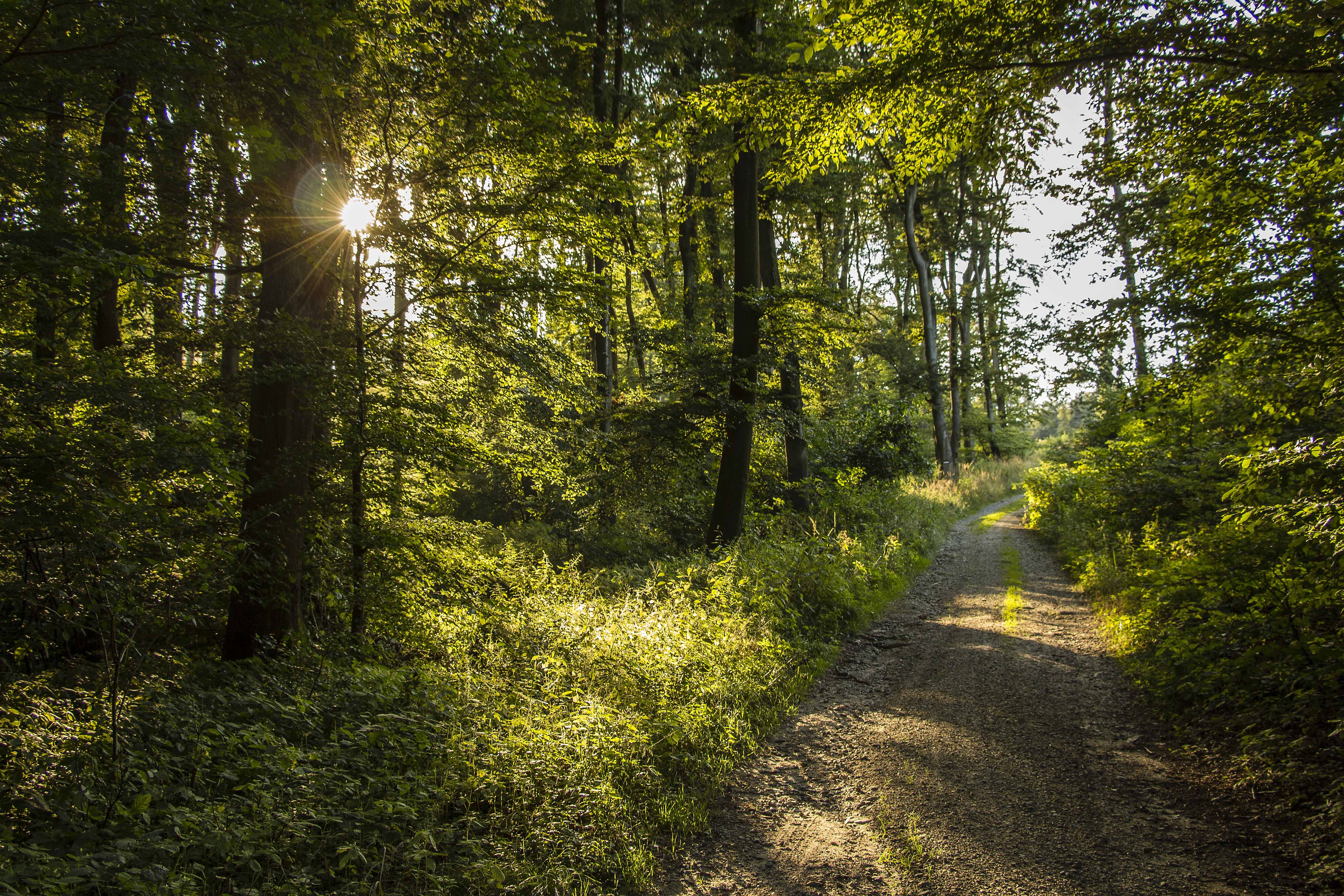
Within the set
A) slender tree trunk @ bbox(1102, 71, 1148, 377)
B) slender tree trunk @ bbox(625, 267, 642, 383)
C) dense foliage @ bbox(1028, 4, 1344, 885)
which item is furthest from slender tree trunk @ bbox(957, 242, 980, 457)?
dense foliage @ bbox(1028, 4, 1344, 885)

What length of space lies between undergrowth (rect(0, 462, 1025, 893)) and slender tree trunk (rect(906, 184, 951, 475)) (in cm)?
1569

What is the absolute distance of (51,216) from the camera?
443 cm

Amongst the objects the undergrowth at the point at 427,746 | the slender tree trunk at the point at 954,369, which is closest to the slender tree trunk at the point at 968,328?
the slender tree trunk at the point at 954,369

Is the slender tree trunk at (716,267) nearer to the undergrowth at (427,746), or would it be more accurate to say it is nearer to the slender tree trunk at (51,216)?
the undergrowth at (427,746)

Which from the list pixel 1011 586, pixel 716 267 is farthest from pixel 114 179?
pixel 716 267

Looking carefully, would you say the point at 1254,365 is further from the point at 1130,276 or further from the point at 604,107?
the point at 604,107

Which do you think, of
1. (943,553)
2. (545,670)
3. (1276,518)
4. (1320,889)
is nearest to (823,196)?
(943,553)

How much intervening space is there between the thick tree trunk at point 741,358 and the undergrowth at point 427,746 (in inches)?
122

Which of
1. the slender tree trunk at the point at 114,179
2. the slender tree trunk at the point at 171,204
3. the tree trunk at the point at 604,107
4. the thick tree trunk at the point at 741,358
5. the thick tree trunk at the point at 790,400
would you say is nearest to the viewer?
the slender tree trunk at the point at 114,179

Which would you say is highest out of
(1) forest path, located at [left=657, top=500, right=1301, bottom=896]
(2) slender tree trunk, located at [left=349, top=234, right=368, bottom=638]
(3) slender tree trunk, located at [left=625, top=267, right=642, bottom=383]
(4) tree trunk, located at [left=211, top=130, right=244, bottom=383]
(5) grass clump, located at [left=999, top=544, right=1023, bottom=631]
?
(3) slender tree trunk, located at [left=625, top=267, right=642, bottom=383]

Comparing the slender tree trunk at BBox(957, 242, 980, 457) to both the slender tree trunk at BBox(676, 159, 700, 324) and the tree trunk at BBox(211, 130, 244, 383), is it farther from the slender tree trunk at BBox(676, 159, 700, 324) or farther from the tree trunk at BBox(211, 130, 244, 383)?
the tree trunk at BBox(211, 130, 244, 383)

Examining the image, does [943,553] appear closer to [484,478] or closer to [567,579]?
[567,579]

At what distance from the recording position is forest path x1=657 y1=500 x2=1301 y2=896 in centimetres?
376

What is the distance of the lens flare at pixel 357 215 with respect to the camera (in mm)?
6262
